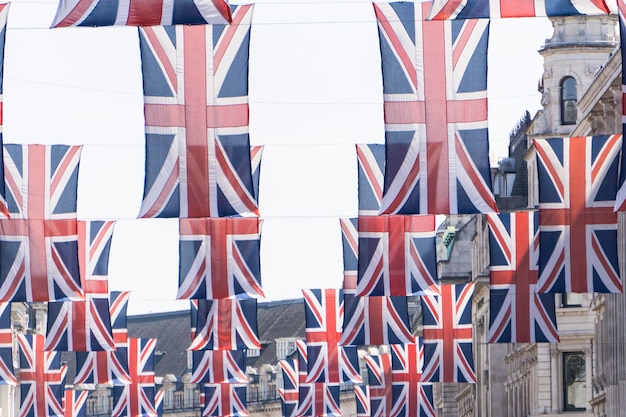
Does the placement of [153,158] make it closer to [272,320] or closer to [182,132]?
[182,132]

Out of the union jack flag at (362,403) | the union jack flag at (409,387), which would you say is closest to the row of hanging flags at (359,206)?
the union jack flag at (409,387)

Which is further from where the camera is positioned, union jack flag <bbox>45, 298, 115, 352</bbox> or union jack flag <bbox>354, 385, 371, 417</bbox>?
union jack flag <bbox>354, 385, 371, 417</bbox>

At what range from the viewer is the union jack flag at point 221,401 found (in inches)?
3287

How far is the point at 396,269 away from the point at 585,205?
6.44 metres

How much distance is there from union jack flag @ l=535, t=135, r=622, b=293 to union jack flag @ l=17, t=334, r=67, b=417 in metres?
32.7

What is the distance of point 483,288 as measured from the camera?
104 m

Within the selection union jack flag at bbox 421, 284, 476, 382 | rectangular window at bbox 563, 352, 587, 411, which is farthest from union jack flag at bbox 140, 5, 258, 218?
rectangular window at bbox 563, 352, 587, 411

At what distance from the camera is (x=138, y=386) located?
8156 cm

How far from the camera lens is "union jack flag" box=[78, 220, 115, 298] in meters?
57.6

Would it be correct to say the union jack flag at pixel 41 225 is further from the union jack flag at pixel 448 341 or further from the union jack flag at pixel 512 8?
the union jack flag at pixel 448 341

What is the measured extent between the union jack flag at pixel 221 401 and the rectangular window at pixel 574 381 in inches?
453

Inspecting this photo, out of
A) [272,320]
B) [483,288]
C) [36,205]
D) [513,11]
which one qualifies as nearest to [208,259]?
[36,205]

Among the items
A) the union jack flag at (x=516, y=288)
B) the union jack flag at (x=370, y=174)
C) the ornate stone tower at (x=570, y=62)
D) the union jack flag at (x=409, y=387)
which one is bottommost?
the union jack flag at (x=409, y=387)

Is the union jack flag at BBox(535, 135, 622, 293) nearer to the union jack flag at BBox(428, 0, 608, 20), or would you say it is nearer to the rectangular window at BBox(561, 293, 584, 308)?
the union jack flag at BBox(428, 0, 608, 20)
